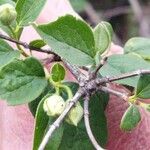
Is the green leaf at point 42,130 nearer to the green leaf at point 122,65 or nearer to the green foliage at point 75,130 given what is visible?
the green foliage at point 75,130

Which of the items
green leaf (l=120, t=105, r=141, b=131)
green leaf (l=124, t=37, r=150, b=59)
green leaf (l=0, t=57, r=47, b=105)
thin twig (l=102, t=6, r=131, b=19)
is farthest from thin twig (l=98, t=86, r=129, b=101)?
thin twig (l=102, t=6, r=131, b=19)

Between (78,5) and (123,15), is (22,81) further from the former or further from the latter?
(123,15)

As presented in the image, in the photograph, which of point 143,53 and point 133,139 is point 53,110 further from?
point 133,139

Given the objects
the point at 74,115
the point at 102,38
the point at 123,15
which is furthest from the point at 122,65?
the point at 123,15

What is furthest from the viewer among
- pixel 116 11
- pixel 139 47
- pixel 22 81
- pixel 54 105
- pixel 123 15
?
pixel 123 15

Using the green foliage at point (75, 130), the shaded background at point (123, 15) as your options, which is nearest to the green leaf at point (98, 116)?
the green foliage at point (75, 130)
